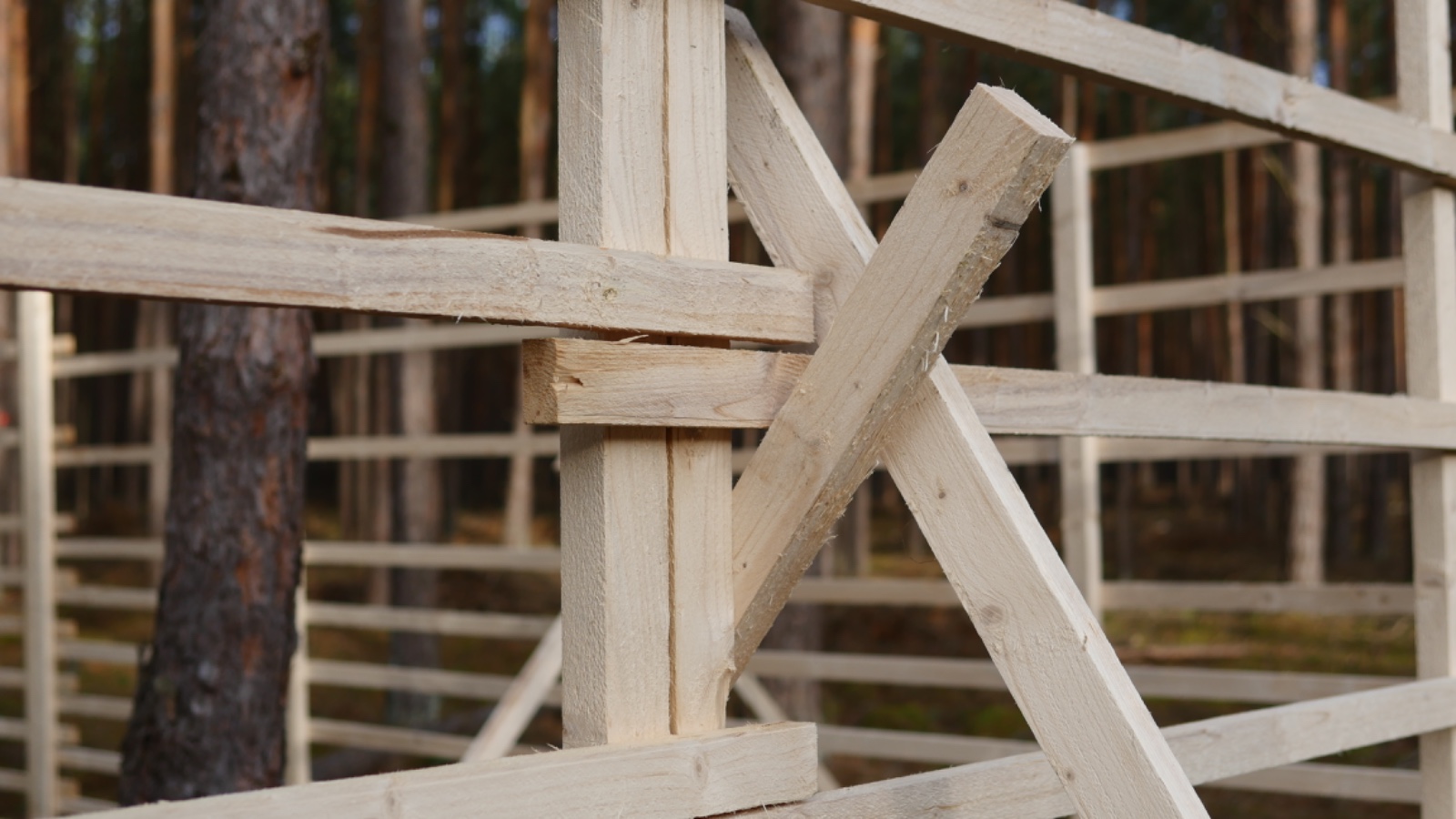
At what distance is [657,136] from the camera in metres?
1.55

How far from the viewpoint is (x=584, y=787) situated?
1387 millimetres

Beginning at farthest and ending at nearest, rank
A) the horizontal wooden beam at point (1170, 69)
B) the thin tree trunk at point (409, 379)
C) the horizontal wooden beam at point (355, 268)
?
the thin tree trunk at point (409, 379) < the horizontal wooden beam at point (1170, 69) < the horizontal wooden beam at point (355, 268)

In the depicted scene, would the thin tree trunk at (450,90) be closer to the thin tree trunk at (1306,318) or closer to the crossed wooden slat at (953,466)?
the thin tree trunk at (1306,318)

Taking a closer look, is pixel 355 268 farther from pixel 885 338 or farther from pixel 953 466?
pixel 953 466

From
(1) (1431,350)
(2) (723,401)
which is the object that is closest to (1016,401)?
(2) (723,401)

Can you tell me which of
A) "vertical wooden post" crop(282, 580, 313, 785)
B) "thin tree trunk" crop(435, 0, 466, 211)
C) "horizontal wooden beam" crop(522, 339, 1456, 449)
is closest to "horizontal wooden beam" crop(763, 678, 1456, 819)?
"horizontal wooden beam" crop(522, 339, 1456, 449)

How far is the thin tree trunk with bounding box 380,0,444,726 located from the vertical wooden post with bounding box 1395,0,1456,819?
6.14 metres

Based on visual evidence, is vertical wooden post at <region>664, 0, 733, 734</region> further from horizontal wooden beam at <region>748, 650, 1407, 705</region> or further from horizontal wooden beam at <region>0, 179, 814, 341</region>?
horizontal wooden beam at <region>748, 650, 1407, 705</region>

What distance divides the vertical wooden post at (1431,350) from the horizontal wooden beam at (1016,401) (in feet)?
0.37

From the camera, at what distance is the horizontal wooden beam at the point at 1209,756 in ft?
5.40

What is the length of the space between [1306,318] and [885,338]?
958 centimetres

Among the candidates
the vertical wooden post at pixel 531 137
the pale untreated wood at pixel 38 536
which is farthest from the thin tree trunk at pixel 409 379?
the pale untreated wood at pixel 38 536

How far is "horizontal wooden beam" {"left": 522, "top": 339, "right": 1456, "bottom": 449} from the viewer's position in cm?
144

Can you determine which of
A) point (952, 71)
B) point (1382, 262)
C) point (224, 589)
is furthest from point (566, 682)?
point (952, 71)
